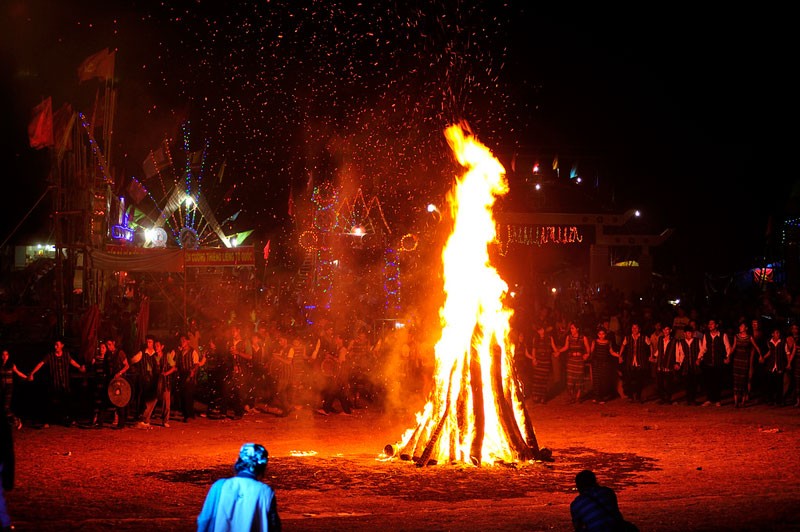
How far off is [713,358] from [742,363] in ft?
2.07

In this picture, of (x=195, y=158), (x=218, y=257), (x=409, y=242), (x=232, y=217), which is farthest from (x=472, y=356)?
(x=232, y=217)

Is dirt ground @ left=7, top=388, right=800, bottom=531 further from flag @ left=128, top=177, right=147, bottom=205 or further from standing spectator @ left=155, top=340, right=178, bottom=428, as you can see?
flag @ left=128, top=177, right=147, bottom=205

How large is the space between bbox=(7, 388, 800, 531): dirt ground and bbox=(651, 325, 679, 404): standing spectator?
4.91ft

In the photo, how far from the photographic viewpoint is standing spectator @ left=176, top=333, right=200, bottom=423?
16438mm

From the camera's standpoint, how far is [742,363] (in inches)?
691

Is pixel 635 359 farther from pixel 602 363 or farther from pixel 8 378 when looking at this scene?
pixel 8 378

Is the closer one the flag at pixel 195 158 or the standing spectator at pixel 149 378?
the standing spectator at pixel 149 378

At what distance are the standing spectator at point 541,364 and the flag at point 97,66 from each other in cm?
1208

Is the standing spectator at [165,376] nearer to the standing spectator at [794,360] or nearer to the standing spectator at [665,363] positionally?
the standing spectator at [665,363]

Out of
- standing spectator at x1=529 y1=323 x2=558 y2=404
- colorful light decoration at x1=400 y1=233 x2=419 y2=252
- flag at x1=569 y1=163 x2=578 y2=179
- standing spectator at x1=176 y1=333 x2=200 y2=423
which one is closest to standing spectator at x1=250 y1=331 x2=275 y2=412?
standing spectator at x1=176 y1=333 x2=200 y2=423

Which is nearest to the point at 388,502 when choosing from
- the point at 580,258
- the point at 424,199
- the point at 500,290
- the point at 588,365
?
the point at 500,290

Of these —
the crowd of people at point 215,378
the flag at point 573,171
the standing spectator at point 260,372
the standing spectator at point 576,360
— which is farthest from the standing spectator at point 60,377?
the flag at point 573,171

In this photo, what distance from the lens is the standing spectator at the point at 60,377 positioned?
51.5ft

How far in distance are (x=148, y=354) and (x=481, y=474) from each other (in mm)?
8016
